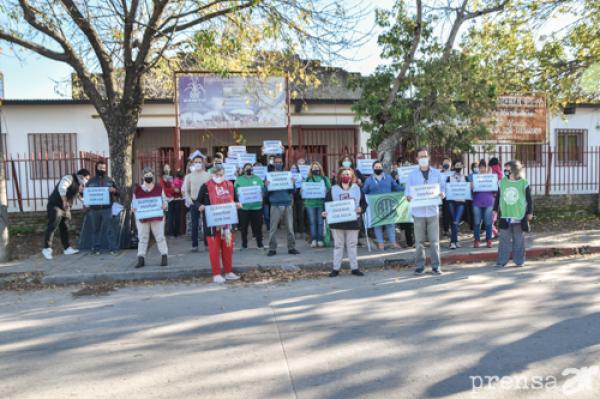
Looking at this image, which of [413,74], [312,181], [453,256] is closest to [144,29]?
[312,181]

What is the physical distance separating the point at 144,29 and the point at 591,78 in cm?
1185

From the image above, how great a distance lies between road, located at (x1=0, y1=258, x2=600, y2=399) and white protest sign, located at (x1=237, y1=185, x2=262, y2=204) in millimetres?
2866

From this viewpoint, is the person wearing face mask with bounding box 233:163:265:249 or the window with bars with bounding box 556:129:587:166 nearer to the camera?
the person wearing face mask with bounding box 233:163:265:249

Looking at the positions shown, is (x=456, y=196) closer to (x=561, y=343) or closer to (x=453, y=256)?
(x=453, y=256)

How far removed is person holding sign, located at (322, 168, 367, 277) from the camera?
8.36m

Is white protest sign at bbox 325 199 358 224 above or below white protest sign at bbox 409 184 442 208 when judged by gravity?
below

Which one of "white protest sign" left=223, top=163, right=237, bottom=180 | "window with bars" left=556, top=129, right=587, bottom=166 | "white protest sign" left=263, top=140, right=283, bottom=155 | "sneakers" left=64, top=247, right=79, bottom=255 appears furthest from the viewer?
"window with bars" left=556, top=129, right=587, bottom=166

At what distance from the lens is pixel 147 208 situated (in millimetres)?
9094

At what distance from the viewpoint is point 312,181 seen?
35.0 feet

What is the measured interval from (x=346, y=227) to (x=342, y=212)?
0.26 m

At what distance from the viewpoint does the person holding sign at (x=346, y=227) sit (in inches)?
329

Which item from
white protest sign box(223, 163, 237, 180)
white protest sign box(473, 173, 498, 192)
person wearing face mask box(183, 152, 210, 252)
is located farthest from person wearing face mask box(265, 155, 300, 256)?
white protest sign box(473, 173, 498, 192)

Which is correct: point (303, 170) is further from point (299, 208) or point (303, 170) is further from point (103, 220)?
point (103, 220)

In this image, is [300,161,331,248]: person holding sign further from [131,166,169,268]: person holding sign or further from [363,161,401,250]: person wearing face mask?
[131,166,169,268]: person holding sign
